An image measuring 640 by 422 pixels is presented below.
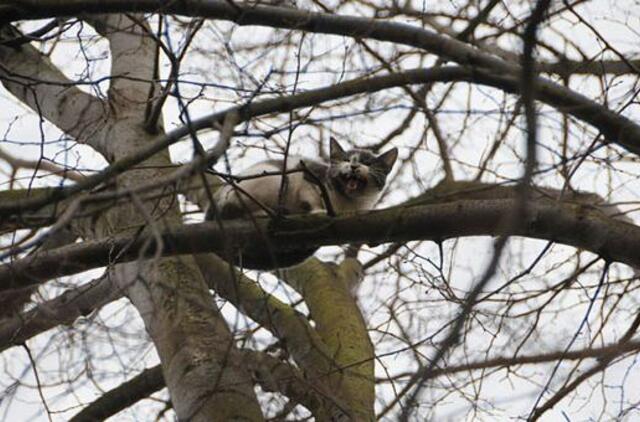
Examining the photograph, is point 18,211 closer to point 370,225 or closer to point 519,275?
point 370,225

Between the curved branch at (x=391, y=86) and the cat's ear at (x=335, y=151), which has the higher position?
the cat's ear at (x=335, y=151)

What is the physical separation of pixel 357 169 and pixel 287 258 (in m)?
0.90

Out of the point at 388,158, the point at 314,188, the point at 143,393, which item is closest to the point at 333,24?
the point at 314,188

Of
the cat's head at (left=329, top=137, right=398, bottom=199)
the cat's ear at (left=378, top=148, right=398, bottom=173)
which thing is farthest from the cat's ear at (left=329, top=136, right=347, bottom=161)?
the cat's ear at (left=378, top=148, right=398, bottom=173)

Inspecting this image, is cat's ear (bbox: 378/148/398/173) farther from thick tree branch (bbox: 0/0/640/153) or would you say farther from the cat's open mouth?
thick tree branch (bbox: 0/0/640/153)

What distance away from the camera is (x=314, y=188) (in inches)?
241

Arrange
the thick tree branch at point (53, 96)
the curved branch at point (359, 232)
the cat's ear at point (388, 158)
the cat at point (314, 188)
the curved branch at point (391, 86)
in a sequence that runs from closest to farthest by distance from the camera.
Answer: the curved branch at point (391, 86)
the curved branch at point (359, 232)
the cat at point (314, 188)
the thick tree branch at point (53, 96)
the cat's ear at point (388, 158)


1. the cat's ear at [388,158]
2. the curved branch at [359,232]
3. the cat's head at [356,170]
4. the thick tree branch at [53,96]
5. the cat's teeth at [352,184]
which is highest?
the thick tree branch at [53,96]

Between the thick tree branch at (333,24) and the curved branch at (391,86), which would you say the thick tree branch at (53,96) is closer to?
the thick tree branch at (333,24)

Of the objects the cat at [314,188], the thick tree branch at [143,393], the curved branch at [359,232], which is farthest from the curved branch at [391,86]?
the thick tree branch at [143,393]

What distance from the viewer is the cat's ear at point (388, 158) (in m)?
7.02

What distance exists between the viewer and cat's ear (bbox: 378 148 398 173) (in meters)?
7.02

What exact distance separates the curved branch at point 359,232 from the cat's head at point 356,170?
187 cm

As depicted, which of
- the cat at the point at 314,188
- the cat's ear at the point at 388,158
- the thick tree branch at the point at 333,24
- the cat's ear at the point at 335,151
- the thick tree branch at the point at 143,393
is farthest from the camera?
the cat's ear at the point at 388,158
